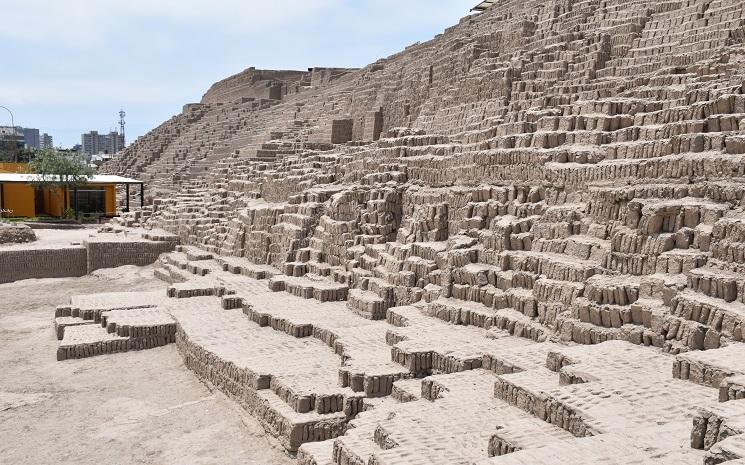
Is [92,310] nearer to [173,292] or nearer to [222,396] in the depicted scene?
[173,292]

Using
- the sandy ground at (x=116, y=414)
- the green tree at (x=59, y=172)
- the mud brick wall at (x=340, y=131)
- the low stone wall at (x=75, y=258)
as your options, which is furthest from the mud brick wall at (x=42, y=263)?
the green tree at (x=59, y=172)

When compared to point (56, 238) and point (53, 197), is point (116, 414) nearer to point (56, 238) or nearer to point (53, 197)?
point (56, 238)

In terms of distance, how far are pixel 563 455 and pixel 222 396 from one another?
18.0ft

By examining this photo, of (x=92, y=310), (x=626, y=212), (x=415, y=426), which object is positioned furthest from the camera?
(x=92, y=310)

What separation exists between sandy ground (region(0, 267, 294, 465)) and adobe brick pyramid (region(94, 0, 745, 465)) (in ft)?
1.05

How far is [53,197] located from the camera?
29250 mm

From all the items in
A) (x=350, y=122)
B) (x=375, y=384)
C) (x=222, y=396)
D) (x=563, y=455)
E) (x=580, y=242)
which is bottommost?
(x=222, y=396)

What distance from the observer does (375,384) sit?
A: 7.39 meters

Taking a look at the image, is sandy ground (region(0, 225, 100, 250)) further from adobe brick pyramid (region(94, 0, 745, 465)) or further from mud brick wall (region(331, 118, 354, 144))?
mud brick wall (region(331, 118, 354, 144))

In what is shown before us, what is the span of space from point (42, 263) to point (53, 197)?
40.4ft

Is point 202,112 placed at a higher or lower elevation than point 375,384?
higher

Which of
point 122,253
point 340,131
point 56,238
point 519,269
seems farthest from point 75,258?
point 519,269

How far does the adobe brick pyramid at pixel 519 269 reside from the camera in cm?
548

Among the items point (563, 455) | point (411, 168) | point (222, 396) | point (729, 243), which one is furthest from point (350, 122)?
point (563, 455)
